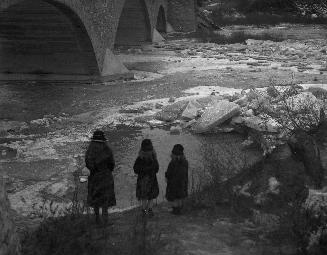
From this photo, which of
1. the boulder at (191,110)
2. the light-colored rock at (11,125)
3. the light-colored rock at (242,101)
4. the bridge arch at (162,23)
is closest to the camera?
the light-colored rock at (11,125)

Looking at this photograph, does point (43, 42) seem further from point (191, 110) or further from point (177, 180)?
point (177, 180)

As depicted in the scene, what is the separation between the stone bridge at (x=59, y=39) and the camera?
547 inches

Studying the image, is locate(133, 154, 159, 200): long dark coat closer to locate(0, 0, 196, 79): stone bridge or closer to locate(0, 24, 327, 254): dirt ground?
locate(0, 24, 327, 254): dirt ground

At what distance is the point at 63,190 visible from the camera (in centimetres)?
721

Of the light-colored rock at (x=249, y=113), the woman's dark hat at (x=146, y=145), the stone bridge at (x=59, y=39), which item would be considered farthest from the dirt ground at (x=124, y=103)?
the light-colored rock at (x=249, y=113)

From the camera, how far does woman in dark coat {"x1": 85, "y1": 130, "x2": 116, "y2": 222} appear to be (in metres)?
5.30

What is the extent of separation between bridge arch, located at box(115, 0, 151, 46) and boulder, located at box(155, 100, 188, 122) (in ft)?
49.8

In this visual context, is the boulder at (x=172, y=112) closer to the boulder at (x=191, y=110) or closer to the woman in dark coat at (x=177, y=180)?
the boulder at (x=191, y=110)

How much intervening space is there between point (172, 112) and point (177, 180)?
5.62 m

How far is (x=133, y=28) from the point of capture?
2636 centimetres

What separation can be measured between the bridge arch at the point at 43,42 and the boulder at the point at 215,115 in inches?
203

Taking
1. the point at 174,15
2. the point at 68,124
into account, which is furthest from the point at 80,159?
the point at 174,15

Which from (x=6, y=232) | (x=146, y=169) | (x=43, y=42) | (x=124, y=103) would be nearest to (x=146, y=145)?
(x=146, y=169)

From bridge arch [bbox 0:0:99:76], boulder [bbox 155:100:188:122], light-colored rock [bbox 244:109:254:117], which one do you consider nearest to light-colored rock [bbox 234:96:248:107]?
light-colored rock [bbox 244:109:254:117]
